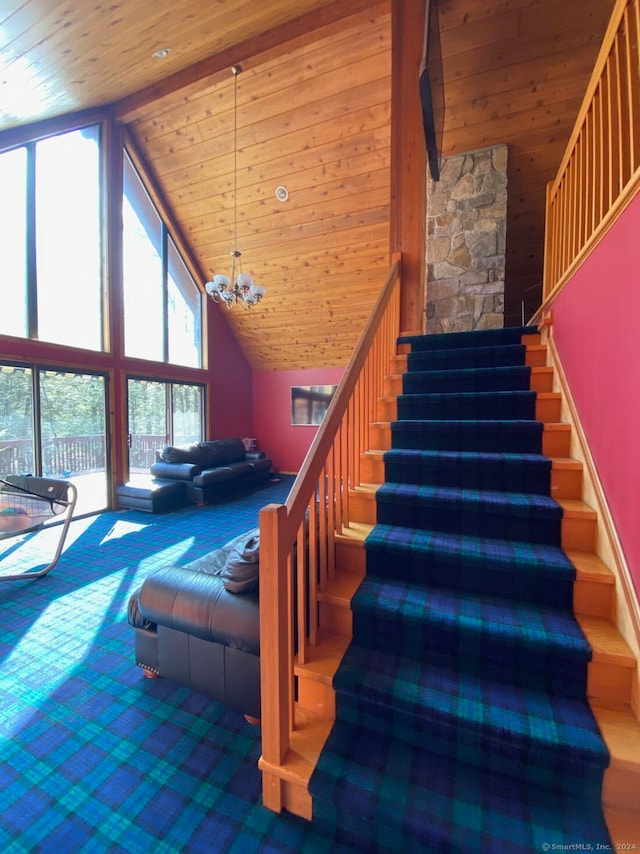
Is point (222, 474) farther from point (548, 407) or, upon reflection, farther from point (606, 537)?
point (606, 537)

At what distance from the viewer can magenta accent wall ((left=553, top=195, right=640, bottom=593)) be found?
130 centimetres

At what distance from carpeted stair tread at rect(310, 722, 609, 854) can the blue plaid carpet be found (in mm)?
179

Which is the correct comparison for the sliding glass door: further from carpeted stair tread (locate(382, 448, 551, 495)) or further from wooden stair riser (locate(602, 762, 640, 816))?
wooden stair riser (locate(602, 762, 640, 816))

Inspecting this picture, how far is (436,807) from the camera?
3.48 ft

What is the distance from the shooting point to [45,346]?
4.22 meters

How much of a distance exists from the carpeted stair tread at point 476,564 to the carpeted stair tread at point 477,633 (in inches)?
1.9

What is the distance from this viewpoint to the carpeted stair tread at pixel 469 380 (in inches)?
91.9

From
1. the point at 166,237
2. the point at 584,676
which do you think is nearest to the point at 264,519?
the point at 584,676

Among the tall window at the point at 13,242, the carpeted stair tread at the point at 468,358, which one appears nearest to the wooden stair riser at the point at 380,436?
the carpeted stair tread at the point at 468,358

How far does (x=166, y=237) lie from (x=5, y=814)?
22.3 ft

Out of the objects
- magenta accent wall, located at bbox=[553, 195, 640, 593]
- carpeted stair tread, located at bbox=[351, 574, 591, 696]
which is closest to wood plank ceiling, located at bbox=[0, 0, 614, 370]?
magenta accent wall, located at bbox=[553, 195, 640, 593]

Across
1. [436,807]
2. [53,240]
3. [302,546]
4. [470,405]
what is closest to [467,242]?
[470,405]

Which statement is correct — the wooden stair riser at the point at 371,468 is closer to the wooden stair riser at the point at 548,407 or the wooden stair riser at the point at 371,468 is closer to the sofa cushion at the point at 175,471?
the wooden stair riser at the point at 548,407

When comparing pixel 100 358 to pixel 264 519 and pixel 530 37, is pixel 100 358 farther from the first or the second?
pixel 530 37
